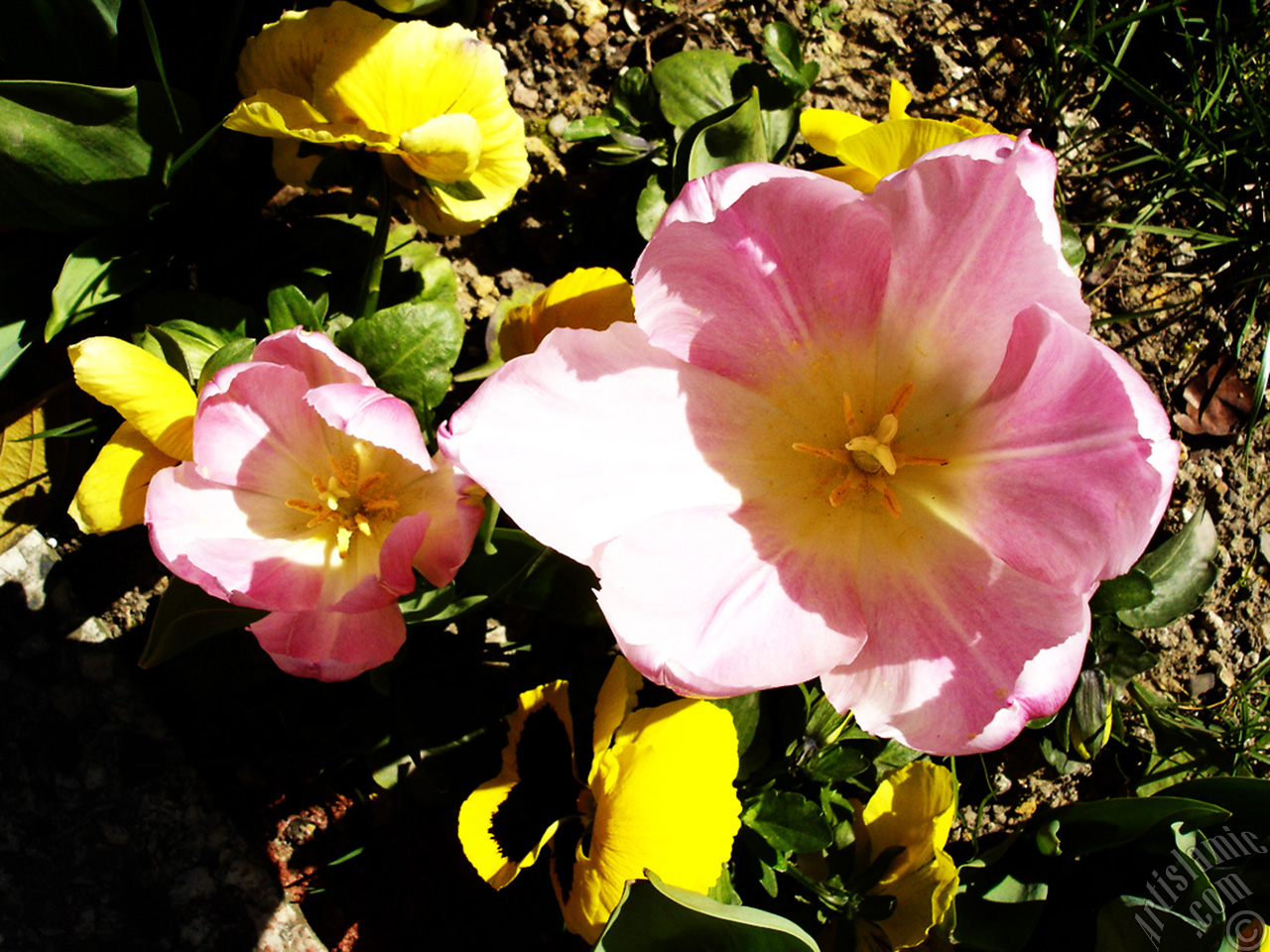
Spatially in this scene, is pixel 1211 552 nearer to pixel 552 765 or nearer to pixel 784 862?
pixel 784 862

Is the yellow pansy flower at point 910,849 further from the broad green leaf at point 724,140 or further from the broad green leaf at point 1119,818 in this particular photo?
the broad green leaf at point 724,140

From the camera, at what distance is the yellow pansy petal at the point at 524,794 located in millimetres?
1343

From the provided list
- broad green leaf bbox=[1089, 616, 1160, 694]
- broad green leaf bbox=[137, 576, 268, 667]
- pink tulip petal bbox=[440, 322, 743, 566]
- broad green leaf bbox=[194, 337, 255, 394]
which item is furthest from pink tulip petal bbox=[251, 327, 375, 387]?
broad green leaf bbox=[1089, 616, 1160, 694]

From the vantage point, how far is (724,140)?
5.09 feet

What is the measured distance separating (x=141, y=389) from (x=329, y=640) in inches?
16.0

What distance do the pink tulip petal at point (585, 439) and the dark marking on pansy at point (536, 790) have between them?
0.52 m

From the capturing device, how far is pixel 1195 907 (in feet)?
4.93

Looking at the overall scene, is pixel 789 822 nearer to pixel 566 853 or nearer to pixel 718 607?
pixel 566 853

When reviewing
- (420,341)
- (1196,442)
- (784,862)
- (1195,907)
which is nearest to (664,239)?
(420,341)

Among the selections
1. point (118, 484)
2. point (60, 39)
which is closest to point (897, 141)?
point (118, 484)

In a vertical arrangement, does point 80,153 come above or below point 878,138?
below

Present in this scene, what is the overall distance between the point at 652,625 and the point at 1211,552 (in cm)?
142

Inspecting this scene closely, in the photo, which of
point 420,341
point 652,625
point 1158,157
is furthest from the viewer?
point 1158,157

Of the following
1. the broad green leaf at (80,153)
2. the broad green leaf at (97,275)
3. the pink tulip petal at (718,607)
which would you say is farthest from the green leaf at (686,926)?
the broad green leaf at (80,153)
